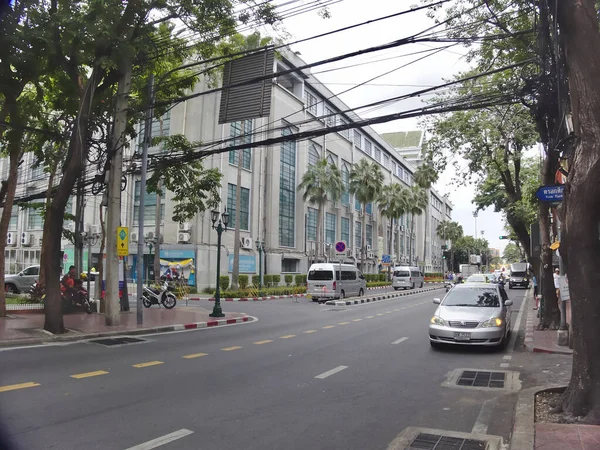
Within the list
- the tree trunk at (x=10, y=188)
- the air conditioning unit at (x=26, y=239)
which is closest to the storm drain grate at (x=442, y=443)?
the tree trunk at (x=10, y=188)

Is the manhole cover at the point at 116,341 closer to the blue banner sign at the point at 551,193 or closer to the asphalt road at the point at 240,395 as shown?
the asphalt road at the point at 240,395

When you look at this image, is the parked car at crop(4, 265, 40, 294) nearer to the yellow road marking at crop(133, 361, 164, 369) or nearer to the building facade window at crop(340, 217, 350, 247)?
the yellow road marking at crop(133, 361, 164, 369)

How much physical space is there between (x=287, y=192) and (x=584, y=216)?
3824cm

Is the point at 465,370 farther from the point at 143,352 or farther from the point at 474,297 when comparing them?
the point at 143,352

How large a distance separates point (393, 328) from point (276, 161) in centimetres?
2770

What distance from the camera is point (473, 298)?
1195 cm

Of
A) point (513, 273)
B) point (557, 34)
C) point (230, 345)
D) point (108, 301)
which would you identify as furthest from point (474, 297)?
point (513, 273)

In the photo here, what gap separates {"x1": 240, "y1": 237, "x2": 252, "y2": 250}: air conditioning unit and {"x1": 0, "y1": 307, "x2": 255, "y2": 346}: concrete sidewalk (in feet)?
59.2

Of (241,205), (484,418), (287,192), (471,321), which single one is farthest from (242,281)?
(484,418)

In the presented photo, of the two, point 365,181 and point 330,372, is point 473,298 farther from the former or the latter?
point 365,181

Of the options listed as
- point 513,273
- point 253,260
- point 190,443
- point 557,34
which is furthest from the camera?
point 513,273

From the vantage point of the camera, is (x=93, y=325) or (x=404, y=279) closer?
(x=93, y=325)

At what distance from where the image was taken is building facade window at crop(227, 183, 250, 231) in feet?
118

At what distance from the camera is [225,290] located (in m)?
31.4
